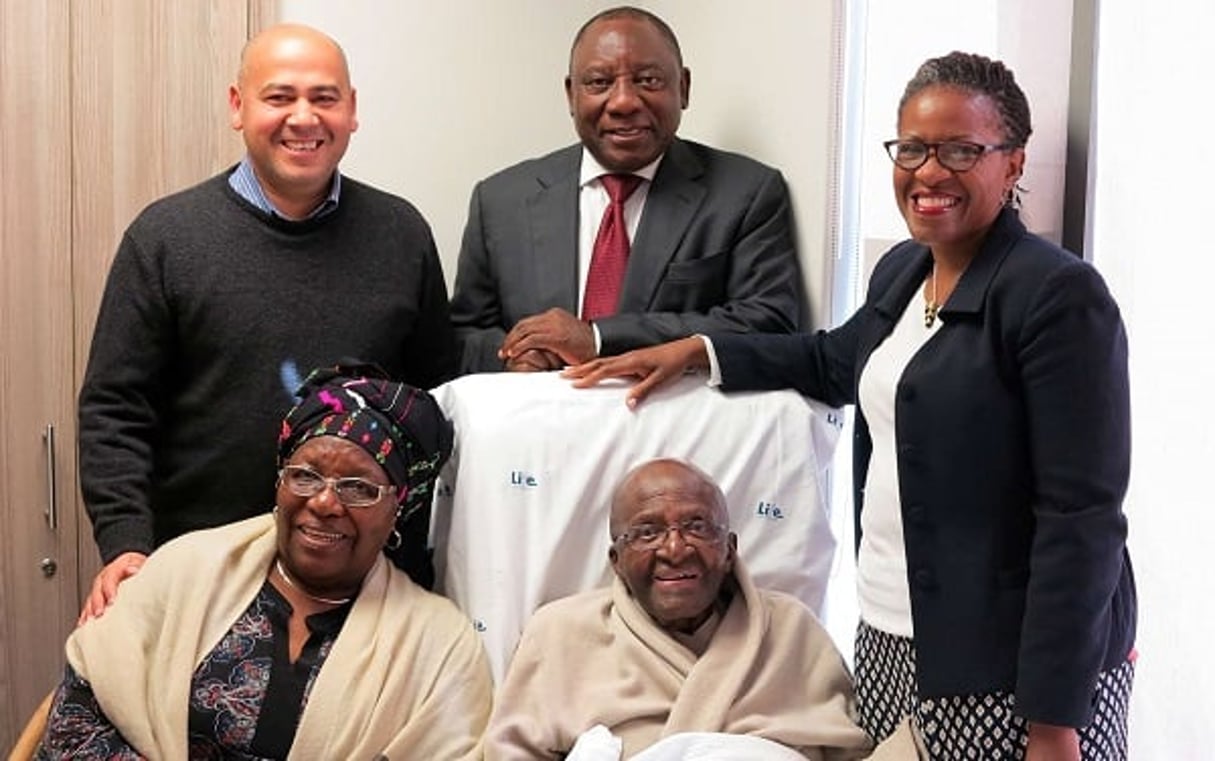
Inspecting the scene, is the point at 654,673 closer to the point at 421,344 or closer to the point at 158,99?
the point at 421,344

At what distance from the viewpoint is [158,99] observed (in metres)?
3.33

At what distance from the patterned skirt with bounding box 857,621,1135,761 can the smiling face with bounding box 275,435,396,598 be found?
789 millimetres

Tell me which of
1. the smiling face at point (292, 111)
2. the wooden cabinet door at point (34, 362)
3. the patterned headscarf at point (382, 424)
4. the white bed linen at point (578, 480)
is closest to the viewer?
the patterned headscarf at point (382, 424)

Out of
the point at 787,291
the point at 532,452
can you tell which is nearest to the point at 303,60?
the point at 532,452

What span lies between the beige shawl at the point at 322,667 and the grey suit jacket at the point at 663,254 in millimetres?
629

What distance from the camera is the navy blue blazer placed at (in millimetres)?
1790

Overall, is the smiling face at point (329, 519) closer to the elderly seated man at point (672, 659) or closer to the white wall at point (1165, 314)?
the elderly seated man at point (672, 659)

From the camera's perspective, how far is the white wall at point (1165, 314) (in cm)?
201

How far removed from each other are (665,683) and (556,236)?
974 millimetres

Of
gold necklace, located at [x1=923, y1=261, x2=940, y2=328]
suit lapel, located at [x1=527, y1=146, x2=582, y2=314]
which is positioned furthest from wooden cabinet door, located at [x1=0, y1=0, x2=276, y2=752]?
gold necklace, located at [x1=923, y1=261, x2=940, y2=328]

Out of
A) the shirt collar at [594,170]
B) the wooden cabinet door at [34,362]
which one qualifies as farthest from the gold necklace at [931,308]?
the wooden cabinet door at [34,362]

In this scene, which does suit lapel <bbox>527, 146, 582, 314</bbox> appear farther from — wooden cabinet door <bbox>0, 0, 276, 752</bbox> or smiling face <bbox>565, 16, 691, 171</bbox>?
wooden cabinet door <bbox>0, 0, 276, 752</bbox>

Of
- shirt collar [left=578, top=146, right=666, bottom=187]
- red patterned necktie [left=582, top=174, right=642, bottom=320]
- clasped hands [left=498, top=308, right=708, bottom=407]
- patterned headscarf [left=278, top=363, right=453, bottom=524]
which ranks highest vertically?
shirt collar [left=578, top=146, right=666, bottom=187]

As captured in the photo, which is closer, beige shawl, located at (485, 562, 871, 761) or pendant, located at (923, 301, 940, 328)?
pendant, located at (923, 301, 940, 328)
